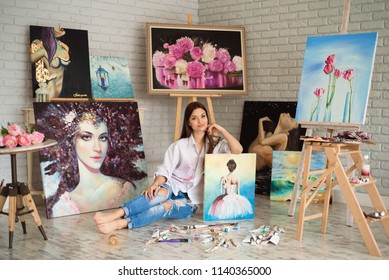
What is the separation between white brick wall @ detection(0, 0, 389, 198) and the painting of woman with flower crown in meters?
0.45

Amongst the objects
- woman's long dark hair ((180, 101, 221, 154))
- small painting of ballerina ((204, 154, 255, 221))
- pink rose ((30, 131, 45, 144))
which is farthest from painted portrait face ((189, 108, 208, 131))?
pink rose ((30, 131, 45, 144))

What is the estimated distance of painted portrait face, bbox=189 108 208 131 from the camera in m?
4.05

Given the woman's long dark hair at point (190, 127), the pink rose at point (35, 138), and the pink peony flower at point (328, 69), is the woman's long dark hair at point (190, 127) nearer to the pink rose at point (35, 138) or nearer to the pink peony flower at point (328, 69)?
the pink peony flower at point (328, 69)

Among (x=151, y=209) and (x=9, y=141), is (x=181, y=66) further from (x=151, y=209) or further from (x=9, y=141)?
(x=9, y=141)

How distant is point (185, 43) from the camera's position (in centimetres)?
525

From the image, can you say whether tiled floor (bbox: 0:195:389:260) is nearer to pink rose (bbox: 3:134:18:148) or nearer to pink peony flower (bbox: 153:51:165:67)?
pink rose (bbox: 3:134:18:148)

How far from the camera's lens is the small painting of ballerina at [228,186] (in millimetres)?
3982

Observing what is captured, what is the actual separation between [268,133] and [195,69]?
2.97 feet

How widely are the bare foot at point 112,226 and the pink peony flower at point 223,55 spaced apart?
6.89 feet

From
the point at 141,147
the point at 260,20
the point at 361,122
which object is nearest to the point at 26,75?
the point at 141,147

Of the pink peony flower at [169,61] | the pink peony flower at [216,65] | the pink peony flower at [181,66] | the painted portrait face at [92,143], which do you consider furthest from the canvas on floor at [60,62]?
the pink peony flower at [216,65]

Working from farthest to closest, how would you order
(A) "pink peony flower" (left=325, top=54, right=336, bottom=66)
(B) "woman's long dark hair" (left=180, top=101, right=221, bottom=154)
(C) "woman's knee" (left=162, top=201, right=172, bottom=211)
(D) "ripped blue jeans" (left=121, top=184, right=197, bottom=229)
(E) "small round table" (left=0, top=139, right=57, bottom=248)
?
1. (A) "pink peony flower" (left=325, top=54, right=336, bottom=66)
2. (B) "woman's long dark hair" (left=180, top=101, right=221, bottom=154)
3. (C) "woman's knee" (left=162, top=201, right=172, bottom=211)
4. (D) "ripped blue jeans" (left=121, top=184, right=197, bottom=229)
5. (E) "small round table" (left=0, top=139, right=57, bottom=248)

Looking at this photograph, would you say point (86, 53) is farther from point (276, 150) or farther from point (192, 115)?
point (276, 150)

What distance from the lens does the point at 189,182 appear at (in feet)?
13.5
